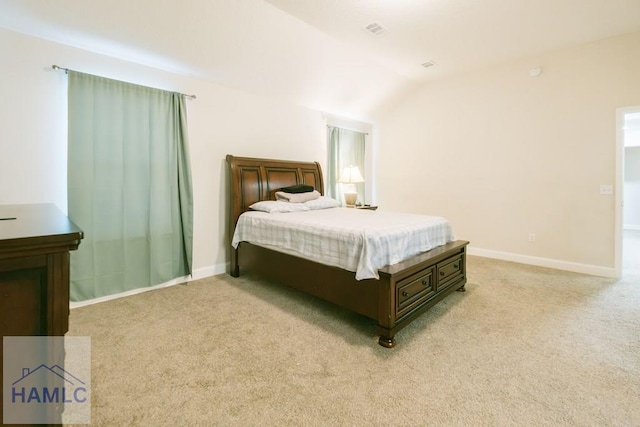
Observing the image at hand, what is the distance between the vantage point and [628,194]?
7219 millimetres

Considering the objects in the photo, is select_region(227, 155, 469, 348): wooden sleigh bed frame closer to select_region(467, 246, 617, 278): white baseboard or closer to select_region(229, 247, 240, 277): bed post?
select_region(229, 247, 240, 277): bed post

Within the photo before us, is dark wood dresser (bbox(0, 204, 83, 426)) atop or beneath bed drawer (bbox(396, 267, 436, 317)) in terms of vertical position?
atop

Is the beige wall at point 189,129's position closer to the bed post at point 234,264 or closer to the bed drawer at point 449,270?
the bed post at point 234,264

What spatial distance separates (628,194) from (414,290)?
8407 mm

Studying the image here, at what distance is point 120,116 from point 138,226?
109cm

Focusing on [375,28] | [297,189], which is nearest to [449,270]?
[297,189]

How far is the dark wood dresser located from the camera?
0.83 meters

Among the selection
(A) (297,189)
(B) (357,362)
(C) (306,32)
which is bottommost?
(B) (357,362)

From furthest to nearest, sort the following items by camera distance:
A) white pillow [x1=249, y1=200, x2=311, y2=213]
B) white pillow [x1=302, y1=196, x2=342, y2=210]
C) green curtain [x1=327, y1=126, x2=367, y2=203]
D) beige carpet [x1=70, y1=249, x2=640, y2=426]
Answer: green curtain [x1=327, y1=126, x2=367, y2=203], white pillow [x1=302, y1=196, x2=342, y2=210], white pillow [x1=249, y1=200, x2=311, y2=213], beige carpet [x1=70, y1=249, x2=640, y2=426]

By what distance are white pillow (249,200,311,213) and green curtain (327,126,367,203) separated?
1.74 m

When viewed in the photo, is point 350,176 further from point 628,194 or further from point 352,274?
point 628,194

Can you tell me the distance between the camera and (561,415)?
148 cm

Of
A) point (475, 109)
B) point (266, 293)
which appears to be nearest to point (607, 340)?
point (266, 293)

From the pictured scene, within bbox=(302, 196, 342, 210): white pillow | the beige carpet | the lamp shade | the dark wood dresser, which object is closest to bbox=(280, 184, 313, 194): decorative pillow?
bbox=(302, 196, 342, 210): white pillow
